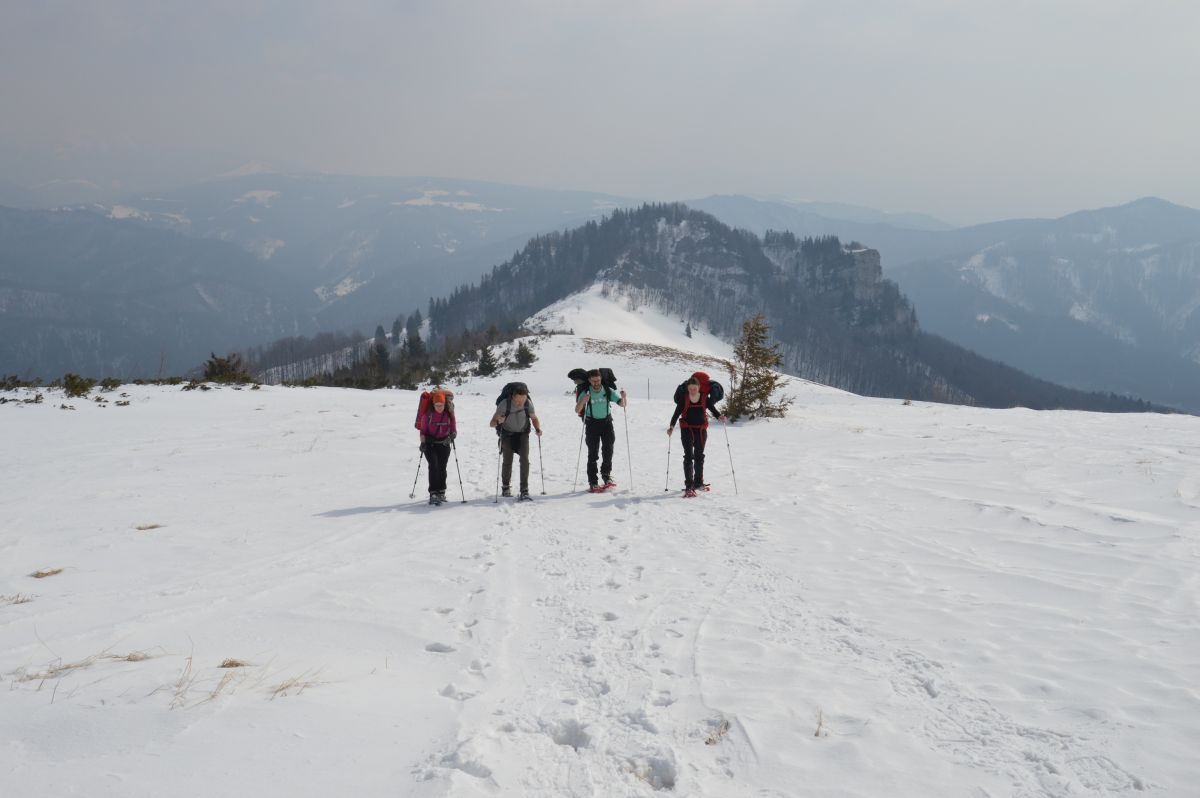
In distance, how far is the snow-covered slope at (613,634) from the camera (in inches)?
133

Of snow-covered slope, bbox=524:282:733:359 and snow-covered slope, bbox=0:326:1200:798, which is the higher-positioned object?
snow-covered slope, bbox=524:282:733:359

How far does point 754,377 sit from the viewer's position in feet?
70.7

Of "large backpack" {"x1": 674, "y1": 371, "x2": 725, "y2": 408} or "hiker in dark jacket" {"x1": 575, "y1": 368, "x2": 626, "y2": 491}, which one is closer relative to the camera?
"large backpack" {"x1": 674, "y1": 371, "x2": 725, "y2": 408}

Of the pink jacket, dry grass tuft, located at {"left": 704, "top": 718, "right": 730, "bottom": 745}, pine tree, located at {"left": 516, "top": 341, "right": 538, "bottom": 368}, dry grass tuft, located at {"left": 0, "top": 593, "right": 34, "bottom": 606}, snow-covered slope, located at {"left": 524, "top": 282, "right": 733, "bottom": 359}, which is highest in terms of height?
snow-covered slope, located at {"left": 524, "top": 282, "right": 733, "bottom": 359}

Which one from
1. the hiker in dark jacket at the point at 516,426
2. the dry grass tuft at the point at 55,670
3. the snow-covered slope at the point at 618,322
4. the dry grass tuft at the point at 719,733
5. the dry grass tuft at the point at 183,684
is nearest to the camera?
the dry grass tuft at the point at 183,684

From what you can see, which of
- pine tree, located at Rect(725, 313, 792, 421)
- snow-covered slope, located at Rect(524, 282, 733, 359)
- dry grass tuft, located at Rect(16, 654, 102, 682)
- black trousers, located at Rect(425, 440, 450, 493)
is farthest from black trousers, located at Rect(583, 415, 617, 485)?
snow-covered slope, located at Rect(524, 282, 733, 359)

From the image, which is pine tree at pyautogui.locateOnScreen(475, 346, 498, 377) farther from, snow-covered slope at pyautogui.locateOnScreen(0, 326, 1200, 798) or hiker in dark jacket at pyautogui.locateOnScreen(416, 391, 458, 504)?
hiker in dark jacket at pyautogui.locateOnScreen(416, 391, 458, 504)

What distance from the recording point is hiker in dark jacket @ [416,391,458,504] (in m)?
10.6

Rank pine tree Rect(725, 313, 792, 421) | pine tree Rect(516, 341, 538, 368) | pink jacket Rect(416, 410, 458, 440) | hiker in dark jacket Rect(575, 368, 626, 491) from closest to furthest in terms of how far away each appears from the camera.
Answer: pink jacket Rect(416, 410, 458, 440), hiker in dark jacket Rect(575, 368, 626, 491), pine tree Rect(725, 313, 792, 421), pine tree Rect(516, 341, 538, 368)

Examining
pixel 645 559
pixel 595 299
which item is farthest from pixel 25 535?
pixel 595 299

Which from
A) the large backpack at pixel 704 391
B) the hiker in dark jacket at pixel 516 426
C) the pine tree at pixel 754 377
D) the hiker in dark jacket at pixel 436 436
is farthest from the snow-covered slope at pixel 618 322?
the hiker in dark jacket at pixel 436 436

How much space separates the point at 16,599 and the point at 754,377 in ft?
64.9

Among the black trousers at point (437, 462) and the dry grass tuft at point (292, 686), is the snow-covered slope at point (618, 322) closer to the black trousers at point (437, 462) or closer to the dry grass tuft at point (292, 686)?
the black trousers at point (437, 462)

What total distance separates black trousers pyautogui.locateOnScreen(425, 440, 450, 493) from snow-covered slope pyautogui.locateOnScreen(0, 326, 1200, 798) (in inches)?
19.1
